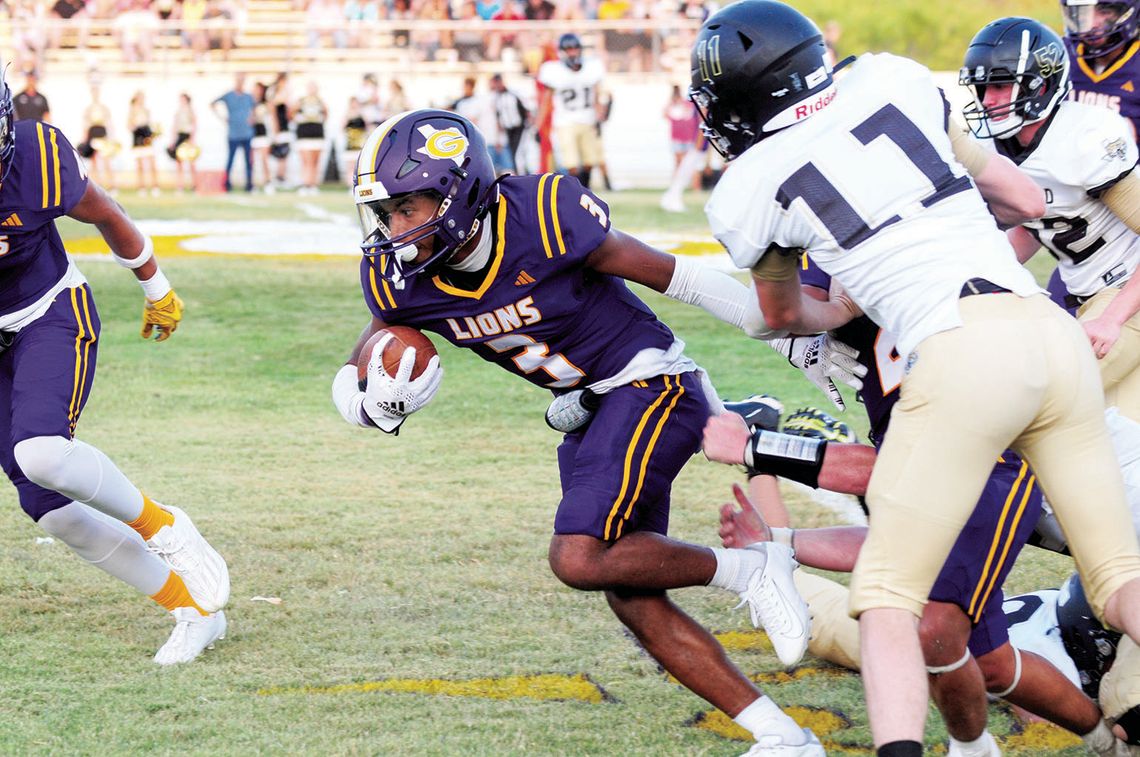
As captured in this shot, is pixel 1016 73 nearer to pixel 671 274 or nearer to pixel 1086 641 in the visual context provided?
pixel 671 274

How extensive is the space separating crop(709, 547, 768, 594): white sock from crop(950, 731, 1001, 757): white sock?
641 millimetres

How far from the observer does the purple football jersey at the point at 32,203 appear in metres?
4.21

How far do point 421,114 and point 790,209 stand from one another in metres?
1.22

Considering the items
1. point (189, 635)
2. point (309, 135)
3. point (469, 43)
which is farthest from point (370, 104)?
point (189, 635)

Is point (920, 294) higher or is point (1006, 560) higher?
point (920, 294)

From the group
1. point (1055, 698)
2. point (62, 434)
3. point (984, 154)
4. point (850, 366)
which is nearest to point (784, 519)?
point (850, 366)

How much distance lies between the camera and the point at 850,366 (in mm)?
3826

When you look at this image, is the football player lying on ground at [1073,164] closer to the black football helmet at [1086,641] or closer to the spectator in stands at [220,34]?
the black football helmet at [1086,641]

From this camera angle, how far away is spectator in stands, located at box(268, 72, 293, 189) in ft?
68.9

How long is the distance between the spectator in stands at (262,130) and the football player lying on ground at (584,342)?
57.0ft

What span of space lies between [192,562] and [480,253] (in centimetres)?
145

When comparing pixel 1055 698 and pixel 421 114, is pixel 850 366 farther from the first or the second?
pixel 421 114

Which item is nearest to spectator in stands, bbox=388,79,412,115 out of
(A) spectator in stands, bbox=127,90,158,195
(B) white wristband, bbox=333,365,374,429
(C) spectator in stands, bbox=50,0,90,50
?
(A) spectator in stands, bbox=127,90,158,195

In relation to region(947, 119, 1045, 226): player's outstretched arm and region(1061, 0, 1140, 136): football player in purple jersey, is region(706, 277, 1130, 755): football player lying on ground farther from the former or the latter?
region(1061, 0, 1140, 136): football player in purple jersey
